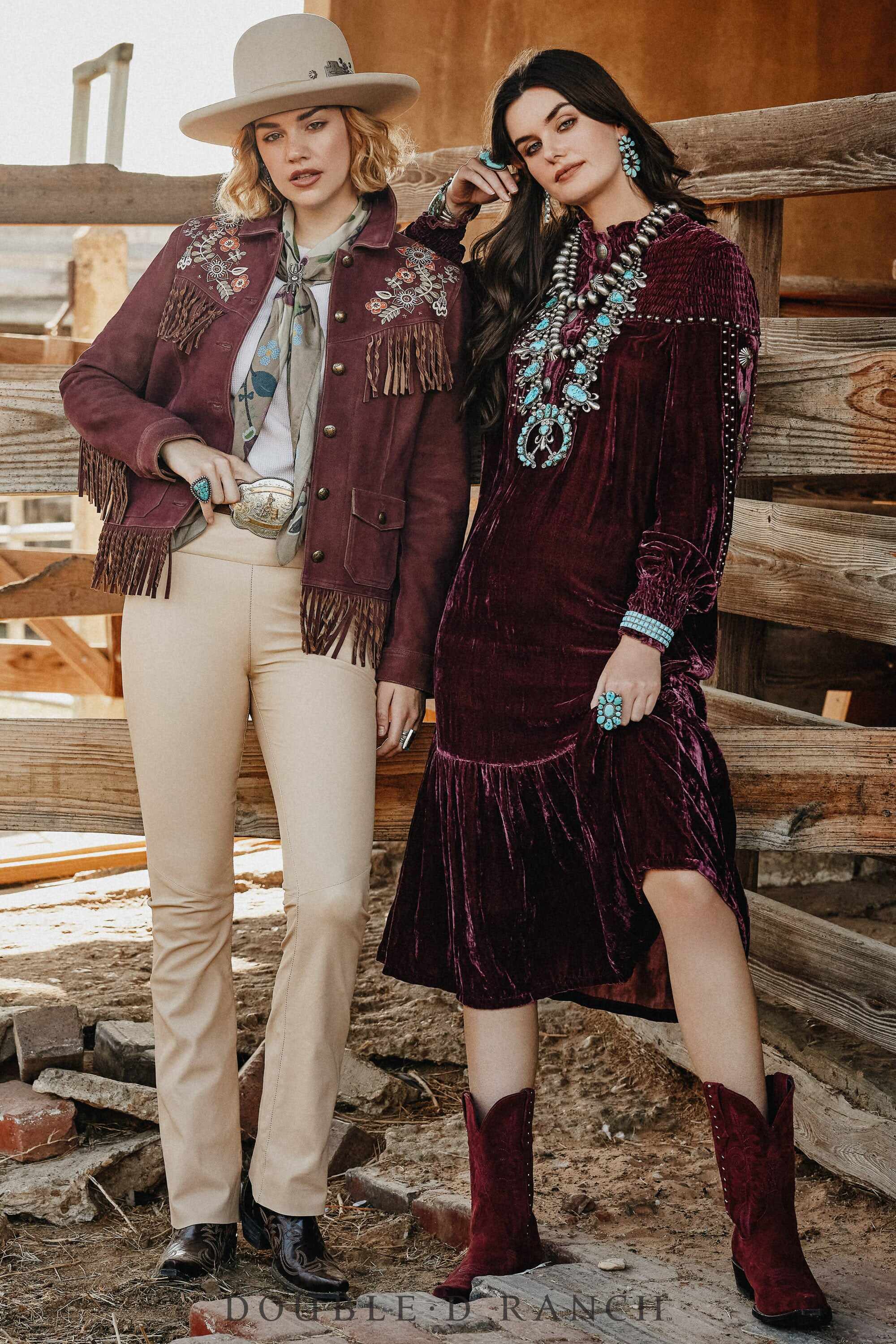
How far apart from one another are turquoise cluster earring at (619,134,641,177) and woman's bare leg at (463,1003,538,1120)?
1.51 m

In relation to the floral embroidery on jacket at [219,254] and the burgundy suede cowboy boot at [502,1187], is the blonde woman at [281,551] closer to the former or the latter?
the floral embroidery on jacket at [219,254]

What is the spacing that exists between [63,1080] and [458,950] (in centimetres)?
137

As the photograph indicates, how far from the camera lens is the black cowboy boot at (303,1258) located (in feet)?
8.05

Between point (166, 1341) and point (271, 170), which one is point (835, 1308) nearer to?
point (166, 1341)

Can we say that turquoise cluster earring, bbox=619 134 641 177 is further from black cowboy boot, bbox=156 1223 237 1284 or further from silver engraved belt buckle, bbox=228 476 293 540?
black cowboy boot, bbox=156 1223 237 1284

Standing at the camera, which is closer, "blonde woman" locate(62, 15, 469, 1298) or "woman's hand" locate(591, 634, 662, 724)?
"woman's hand" locate(591, 634, 662, 724)

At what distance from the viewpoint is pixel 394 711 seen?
256 centimetres

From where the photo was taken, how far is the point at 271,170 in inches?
100.0

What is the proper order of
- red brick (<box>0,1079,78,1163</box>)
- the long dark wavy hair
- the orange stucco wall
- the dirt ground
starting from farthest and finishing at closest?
the orange stucco wall
red brick (<box>0,1079,78,1163</box>)
the dirt ground
the long dark wavy hair

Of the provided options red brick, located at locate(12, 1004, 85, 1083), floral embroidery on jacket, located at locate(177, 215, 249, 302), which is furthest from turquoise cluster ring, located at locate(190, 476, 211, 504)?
red brick, located at locate(12, 1004, 85, 1083)

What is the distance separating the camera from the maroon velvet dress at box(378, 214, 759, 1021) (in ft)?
7.41

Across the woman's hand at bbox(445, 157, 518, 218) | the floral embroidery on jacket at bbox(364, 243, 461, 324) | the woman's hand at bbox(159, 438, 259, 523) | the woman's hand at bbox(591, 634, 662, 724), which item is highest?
the woman's hand at bbox(445, 157, 518, 218)

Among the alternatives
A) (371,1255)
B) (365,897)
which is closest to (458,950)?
(365,897)

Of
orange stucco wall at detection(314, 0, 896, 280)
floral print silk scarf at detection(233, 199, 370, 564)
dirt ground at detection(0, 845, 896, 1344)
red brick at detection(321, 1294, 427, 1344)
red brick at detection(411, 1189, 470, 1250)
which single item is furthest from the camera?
orange stucco wall at detection(314, 0, 896, 280)
